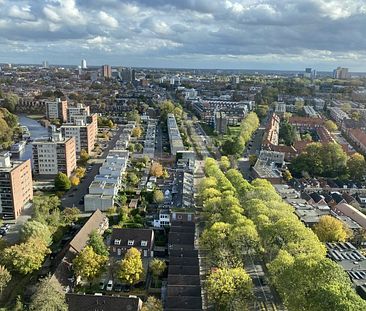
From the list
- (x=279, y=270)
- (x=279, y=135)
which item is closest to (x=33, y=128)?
(x=279, y=135)

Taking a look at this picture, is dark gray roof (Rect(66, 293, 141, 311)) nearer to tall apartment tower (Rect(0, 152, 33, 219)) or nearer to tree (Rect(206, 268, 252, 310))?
tree (Rect(206, 268, 252, 310))

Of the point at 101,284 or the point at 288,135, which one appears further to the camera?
the point at 288,135

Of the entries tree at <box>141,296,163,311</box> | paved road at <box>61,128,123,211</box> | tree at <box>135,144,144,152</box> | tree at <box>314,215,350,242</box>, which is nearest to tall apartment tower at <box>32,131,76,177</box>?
paved road at <box>61,128,123,211</box>

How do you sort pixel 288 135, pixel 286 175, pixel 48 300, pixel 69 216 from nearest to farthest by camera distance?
pixel 48 300, pixel 69 216, pixel 286 175, pixel 288 135

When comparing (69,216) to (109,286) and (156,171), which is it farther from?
(156,171)

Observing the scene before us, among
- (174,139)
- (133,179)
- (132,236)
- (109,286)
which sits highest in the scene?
(174,139)

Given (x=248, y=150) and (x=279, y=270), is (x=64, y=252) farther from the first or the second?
(x=248, y=150)

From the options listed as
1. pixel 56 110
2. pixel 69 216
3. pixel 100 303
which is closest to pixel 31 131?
pixel 56 110
